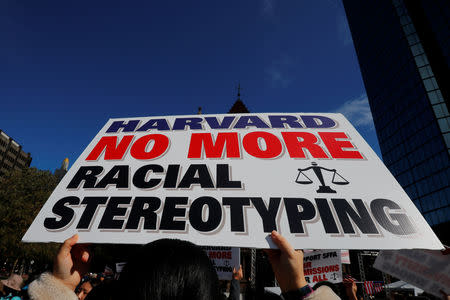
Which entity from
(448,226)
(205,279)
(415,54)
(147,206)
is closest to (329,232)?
(205,279)

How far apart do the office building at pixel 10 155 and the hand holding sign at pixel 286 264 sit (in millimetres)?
93540

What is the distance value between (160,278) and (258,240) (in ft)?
2.83

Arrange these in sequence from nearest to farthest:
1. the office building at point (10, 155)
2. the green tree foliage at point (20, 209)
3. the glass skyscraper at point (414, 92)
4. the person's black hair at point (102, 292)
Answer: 1. the person's black hair at point (102, 292)
2. the green tree foliage at point (20, 209)
3. the glass skyscraper at point (414, 92)
4. the office building at point (10, 155)

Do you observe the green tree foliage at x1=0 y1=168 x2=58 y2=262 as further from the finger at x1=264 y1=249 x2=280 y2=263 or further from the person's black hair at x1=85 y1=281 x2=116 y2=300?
the finger at x1=264 y1=249 x2=280 y2=263

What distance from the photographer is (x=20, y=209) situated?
62.5ft

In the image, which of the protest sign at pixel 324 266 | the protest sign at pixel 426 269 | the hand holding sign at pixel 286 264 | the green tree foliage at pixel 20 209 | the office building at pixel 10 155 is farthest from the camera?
the office building at pixel 10 155

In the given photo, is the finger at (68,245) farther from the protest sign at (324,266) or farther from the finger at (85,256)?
the protest sign at (324,266)

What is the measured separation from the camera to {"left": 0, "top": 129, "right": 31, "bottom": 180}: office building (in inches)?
2928

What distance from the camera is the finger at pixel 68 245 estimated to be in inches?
57.3

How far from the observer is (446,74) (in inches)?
1711

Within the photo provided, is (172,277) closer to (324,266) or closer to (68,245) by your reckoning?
(68,245)

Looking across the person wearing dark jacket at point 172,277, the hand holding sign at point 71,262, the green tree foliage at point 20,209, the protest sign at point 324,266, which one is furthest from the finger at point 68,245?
the green tree foliage at point 20,209

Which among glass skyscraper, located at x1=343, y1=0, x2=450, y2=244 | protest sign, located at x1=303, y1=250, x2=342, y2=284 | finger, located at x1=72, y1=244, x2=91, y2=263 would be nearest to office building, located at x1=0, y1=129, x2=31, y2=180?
protest sign, located at x1=303, y1=250, x2=342, y2=284

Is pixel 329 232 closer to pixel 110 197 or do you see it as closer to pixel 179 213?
pixel 179 213
